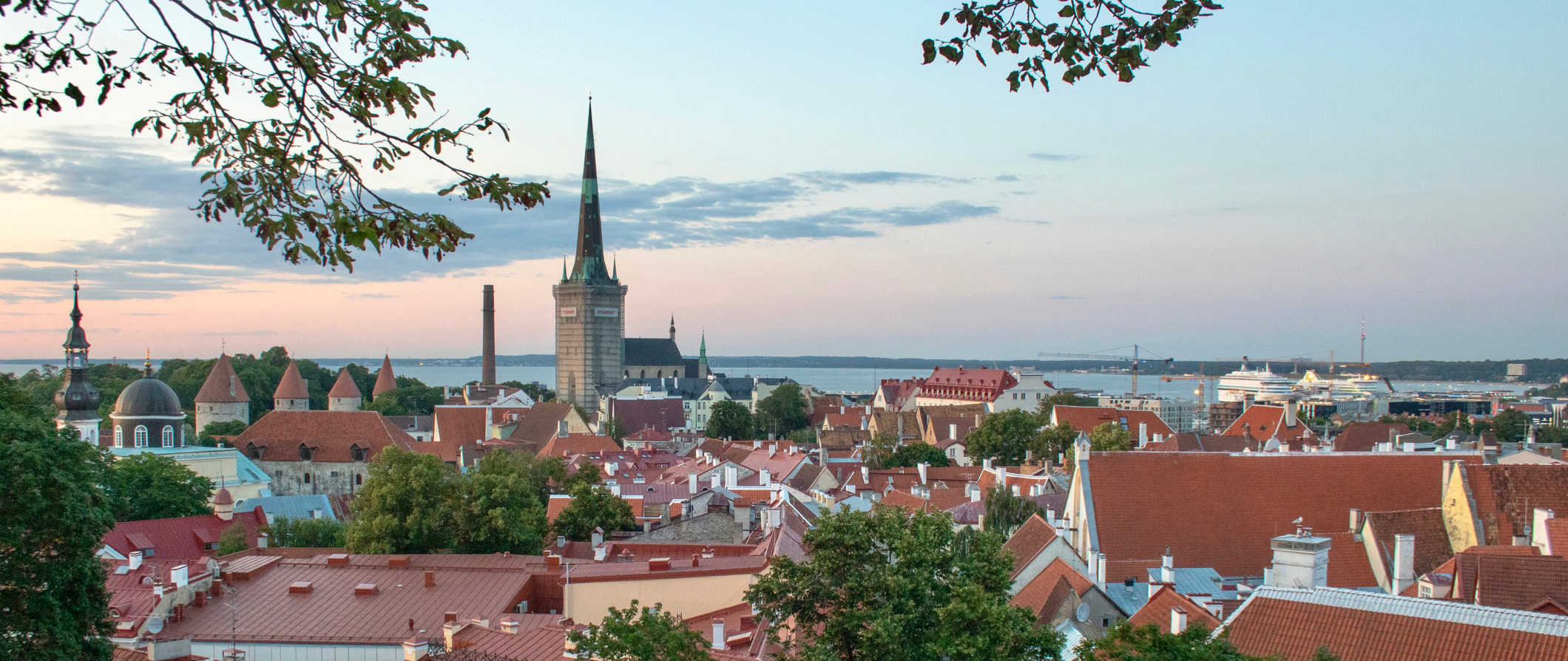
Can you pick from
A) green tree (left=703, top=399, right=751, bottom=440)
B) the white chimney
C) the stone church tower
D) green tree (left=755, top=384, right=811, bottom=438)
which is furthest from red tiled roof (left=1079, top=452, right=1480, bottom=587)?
the stone church tower

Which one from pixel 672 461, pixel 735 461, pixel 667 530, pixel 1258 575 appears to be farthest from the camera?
pixel 672 461

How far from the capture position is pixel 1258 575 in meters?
26.3

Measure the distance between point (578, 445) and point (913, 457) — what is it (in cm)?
1722

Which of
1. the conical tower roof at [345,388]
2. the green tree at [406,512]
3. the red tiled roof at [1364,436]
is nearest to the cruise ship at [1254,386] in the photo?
the red tiled roof at [1364,436]

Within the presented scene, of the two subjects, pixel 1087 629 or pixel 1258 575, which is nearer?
pixel 1087 629

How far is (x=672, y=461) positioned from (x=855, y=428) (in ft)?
102

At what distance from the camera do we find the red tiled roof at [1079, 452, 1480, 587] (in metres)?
26.5

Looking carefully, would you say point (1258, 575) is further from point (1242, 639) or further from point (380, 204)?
point (380, 204)

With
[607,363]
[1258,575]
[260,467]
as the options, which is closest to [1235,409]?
[607,363]

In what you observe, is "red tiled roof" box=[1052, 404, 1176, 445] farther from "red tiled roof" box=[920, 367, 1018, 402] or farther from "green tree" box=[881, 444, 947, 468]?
"red tiled roof" box=[920, 367, 1018, 402]

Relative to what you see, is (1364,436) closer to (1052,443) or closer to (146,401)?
(1052,443)

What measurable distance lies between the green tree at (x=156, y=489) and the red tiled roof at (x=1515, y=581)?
118 ft

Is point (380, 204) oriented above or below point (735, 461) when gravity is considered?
above

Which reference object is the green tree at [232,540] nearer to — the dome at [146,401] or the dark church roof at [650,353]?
the dome at [146,401]
